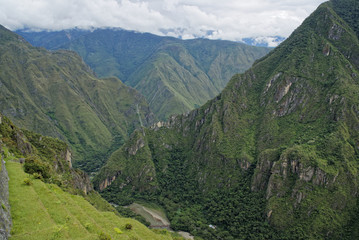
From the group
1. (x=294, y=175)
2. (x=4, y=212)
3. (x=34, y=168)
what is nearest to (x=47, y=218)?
(x=4, y=212)

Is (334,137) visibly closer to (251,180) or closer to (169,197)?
(251,180)

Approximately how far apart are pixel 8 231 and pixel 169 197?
167 metres

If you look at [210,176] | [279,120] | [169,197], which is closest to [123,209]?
[169,197]

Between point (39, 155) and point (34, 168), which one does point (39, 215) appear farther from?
point (39, 155)

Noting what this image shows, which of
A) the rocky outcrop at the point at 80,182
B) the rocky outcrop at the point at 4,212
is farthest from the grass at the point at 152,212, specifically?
the rocky outcrop at the point at 4,212

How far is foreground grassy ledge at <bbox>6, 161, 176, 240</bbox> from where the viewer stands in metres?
38.8

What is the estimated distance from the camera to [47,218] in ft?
140

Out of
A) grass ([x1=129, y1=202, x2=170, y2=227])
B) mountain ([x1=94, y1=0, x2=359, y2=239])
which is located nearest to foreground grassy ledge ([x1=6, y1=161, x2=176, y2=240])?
mountain ([x1=94, y1=0, x2=359, y2=239])

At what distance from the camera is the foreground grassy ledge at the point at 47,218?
38.8m

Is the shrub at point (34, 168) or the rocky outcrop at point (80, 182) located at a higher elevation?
the shrub at point (34, 168)

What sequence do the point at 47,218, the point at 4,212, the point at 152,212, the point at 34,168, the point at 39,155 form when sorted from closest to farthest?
the point at 4,212 < the point at 47,218 < the point at 34,168 < the point at 39,155 < the point at 152,212

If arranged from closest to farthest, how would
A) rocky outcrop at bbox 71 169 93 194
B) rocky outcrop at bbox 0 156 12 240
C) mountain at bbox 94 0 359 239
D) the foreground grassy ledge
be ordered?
rocky outcrop at bbox 0 156 12 240 → the foreground grassy ledge → rocky outcrop at bbox 71 169 93 194 → mountain at bbox 94 0 359 239

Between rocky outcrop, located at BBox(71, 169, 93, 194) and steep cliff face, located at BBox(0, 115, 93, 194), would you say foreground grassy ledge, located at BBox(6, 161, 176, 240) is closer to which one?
steep cliff face, located at BBox(0, 115, 93, 194)

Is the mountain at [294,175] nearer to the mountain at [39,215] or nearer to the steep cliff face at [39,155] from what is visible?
the steep cliff face at [39,155]
